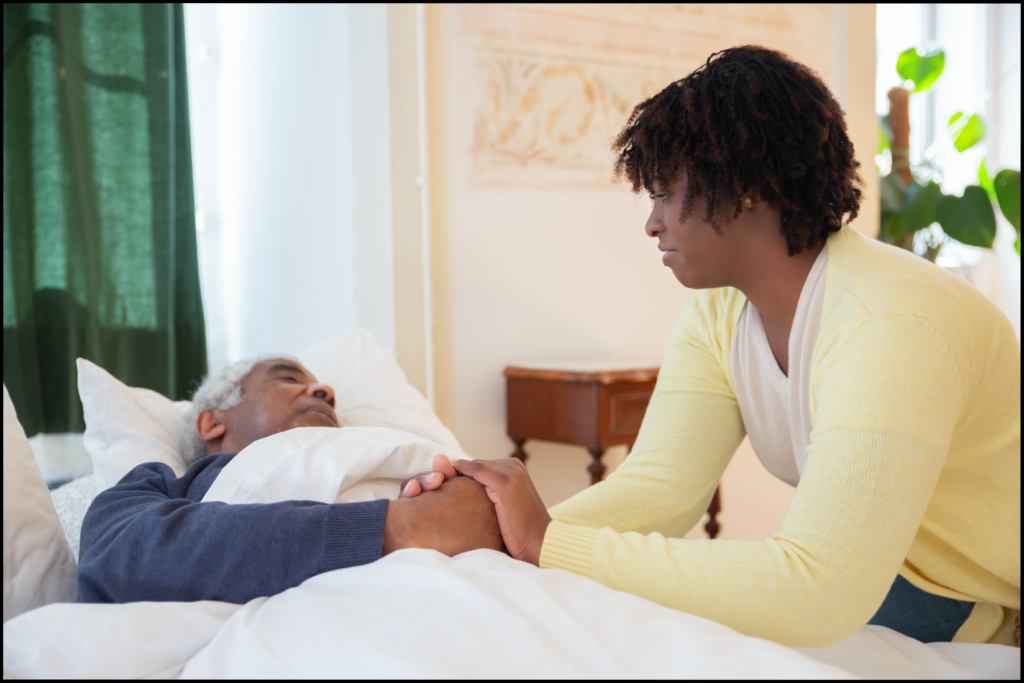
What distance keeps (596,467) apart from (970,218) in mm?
1618

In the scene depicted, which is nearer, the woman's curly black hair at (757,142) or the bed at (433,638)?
the bed at (433,638)

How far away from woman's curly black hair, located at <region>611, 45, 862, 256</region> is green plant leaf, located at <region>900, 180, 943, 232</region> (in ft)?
8.17

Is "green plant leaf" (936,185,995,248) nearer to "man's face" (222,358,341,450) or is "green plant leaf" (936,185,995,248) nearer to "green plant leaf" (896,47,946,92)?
"green plant leaf" (896,47,946,92)

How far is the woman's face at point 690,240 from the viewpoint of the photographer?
1134 mm

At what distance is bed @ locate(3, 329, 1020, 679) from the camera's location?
0.80m

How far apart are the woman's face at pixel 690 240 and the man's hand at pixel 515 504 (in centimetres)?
30

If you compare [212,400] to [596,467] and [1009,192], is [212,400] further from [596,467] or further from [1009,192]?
[1009,192]

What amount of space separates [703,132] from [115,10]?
2.04 meters

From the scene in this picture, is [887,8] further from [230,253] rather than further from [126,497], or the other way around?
[126,497]

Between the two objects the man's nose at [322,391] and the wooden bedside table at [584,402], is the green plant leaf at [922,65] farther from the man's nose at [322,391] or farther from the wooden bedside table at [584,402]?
the man's nose at [322,391]

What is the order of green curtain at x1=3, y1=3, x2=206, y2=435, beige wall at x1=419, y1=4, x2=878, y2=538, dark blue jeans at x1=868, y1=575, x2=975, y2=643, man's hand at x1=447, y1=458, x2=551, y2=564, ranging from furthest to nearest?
beige wall at x1=419, y1=4, x2=878, y2=538, green curtain at x1=3, y1=3, x2=206, y2=435, dark blue jeans at x1=868, y1=575, x2=975, y2=643, man's hand at x1=447, y1=458, x2=551, y2=564

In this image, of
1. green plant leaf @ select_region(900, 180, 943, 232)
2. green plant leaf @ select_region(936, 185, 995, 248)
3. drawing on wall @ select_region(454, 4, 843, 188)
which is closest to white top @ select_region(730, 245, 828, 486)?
drawing on wall @ select_region(454, 4, 843, 188)

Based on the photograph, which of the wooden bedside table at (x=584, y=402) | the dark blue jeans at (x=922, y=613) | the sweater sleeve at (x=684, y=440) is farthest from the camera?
the wooden bedside table at (x=584, y=402)

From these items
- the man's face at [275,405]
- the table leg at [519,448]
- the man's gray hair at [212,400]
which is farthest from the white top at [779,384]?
the table leg at [519,448]
